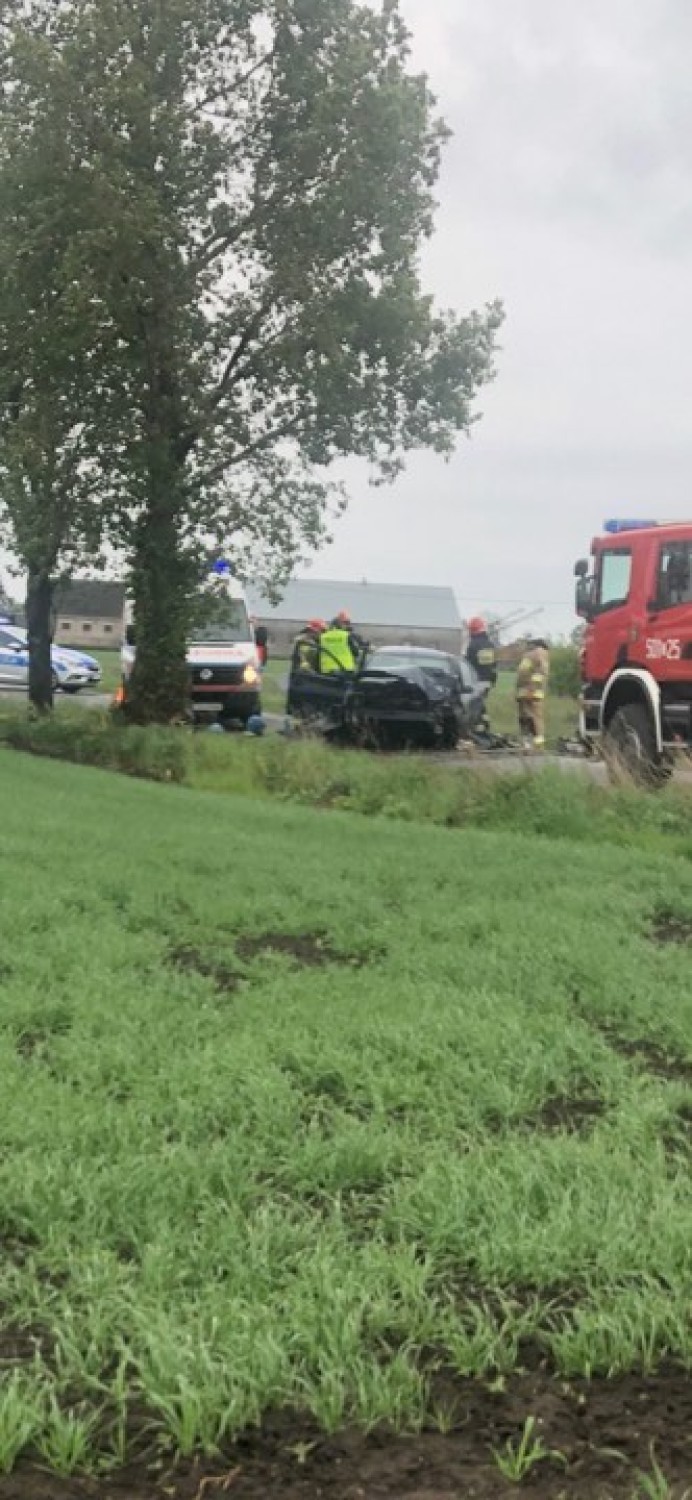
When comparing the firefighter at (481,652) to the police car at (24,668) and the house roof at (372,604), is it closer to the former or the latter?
the police car at (24,668)

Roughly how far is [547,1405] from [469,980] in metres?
2.97

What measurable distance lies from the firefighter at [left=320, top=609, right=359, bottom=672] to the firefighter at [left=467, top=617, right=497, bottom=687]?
3.14 m

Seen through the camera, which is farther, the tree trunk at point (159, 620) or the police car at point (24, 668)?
the police car at point (24, 668)

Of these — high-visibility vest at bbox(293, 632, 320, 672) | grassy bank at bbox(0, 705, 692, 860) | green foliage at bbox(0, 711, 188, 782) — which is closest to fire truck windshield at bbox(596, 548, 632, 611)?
grassy bank at bbox(0, 705, 692, 860)

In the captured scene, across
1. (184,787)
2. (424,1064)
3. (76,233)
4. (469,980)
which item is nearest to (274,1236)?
(424,1064)

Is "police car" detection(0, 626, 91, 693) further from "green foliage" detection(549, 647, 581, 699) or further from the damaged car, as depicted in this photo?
the damaged car

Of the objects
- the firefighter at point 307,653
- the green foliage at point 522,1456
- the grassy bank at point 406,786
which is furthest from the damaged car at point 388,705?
the green foliage at point 522,1456

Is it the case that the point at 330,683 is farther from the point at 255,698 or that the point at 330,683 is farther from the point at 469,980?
the point at 469,980

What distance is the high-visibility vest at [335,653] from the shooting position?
1898cm

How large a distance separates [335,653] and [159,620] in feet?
8.50

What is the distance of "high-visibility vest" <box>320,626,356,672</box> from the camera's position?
747 inches

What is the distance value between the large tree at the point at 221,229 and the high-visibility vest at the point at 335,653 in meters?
2.07

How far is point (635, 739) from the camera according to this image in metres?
14.0

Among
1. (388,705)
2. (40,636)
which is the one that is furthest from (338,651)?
(40,636)
